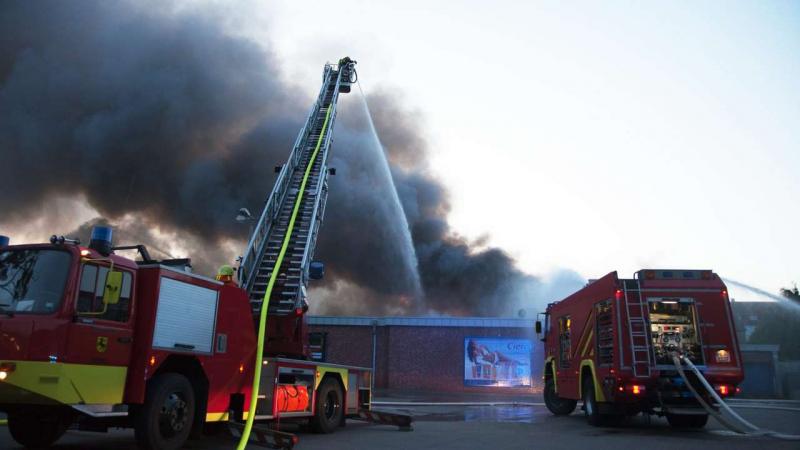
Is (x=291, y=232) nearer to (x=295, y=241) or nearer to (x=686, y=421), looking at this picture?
(x=295, y=241)

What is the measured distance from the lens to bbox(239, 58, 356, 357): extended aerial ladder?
31.4 feet

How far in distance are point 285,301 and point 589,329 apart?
572 cm

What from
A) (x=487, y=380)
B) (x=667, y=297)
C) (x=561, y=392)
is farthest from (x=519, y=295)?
(x=667, y=297)

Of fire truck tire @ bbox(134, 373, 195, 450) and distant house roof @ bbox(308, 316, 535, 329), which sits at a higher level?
distant house roof @ bbox(308, 316, 535, 329)

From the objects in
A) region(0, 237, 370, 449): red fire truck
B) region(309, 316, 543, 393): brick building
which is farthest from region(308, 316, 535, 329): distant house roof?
region(0, 237, 370, 449): red fire truck

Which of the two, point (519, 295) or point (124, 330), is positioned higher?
point (519, 295)

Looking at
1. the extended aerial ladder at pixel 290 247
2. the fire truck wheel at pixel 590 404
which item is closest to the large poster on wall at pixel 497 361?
the extended aerial ladder at pixel 290 247

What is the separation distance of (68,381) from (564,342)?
1013 cm

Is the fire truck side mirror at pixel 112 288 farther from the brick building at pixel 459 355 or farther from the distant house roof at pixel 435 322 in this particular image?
the distant house roof at pixel 435 322

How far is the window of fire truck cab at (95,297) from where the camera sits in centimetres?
566

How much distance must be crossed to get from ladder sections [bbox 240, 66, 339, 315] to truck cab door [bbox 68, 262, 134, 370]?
368cm

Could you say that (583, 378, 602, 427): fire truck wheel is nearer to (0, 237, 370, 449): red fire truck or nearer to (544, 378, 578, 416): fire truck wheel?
(544, 378, 578, 416): fire truck wheel

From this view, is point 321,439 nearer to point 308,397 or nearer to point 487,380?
point 308,397

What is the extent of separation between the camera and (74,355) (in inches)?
215
